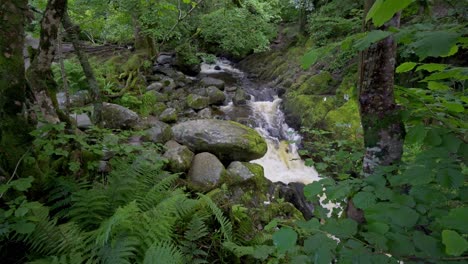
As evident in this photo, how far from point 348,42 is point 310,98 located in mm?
7861

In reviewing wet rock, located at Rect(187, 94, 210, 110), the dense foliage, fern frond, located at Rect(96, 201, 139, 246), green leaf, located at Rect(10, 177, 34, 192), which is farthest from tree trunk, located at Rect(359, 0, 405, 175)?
wet rock, located at Rect(187, 94, 210, 110)

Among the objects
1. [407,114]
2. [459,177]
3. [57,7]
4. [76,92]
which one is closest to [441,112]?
[407,114]

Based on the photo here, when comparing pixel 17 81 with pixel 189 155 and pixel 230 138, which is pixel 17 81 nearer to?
pixel 189 155

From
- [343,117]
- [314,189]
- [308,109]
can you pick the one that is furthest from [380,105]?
[308,109]

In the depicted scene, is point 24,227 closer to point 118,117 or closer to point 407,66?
point 407,66

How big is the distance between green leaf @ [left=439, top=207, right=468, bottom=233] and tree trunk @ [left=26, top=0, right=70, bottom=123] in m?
3.25

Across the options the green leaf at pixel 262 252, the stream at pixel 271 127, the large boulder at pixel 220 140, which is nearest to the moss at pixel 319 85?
the stream at pixel 271 127

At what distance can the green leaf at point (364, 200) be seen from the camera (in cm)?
124

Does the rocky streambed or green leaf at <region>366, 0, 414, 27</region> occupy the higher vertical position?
green leaf at <region>366, 0, 414, 27</region>

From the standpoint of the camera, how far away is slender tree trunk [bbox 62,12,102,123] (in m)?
4.02

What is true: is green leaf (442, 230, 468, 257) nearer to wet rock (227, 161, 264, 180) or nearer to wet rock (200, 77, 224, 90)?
wet rock (227, 161, 264, 180)

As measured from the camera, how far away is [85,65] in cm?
431

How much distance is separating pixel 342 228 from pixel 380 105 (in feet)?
4.43

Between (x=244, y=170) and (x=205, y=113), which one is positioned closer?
(x=244, y=170)
